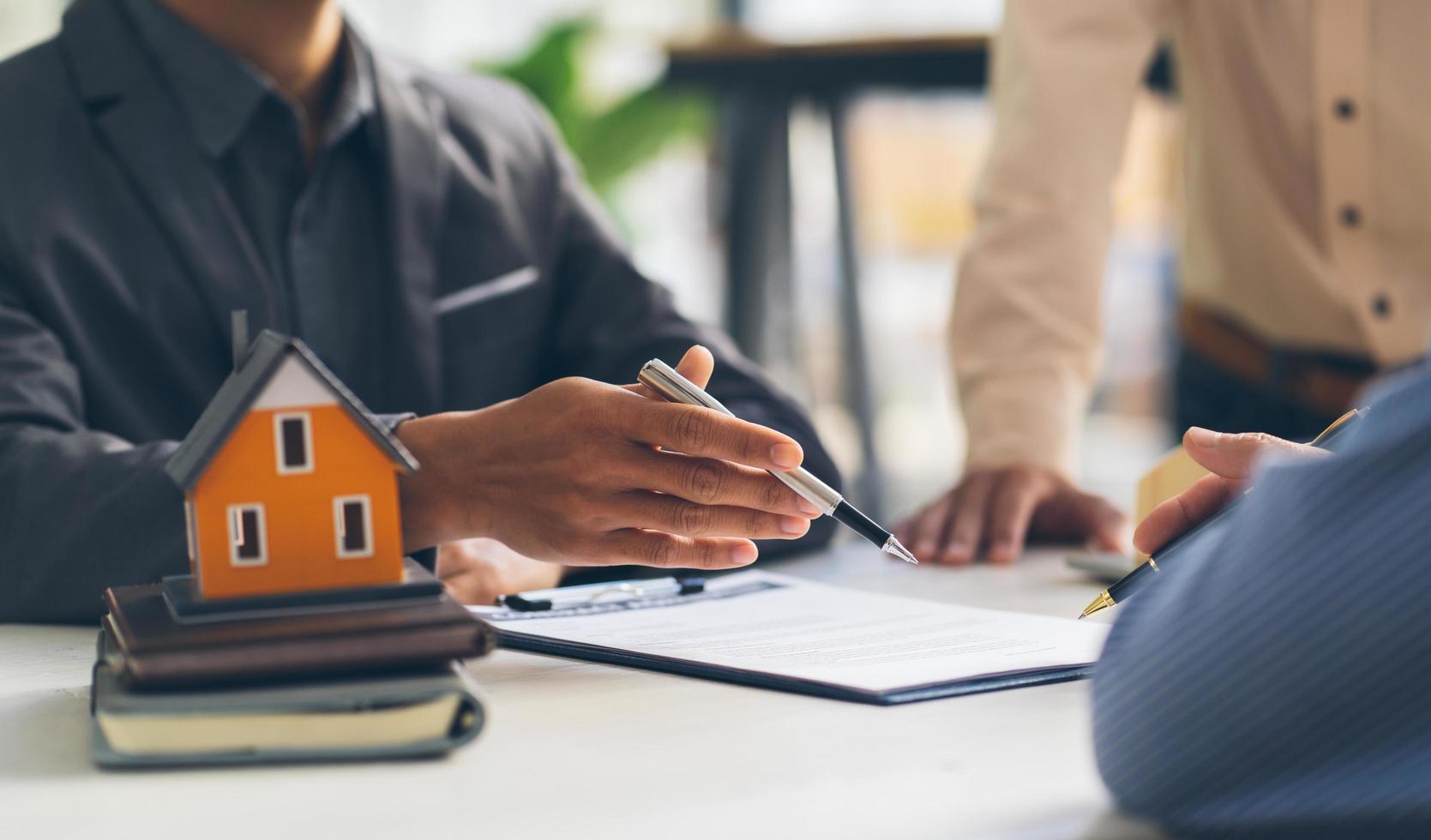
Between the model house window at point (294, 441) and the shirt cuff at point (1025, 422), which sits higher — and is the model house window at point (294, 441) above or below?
above

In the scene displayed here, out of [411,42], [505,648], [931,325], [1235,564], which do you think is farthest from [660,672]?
[931,325]

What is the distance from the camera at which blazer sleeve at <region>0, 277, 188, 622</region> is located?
2.91 feet

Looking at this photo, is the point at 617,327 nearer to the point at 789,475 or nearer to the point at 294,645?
the point at 789,475

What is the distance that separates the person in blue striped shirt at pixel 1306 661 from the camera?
467 mm

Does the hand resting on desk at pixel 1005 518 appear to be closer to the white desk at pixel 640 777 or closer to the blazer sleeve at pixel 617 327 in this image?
the blazer sleeve at pixel 617 327

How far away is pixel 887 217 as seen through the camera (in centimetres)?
475

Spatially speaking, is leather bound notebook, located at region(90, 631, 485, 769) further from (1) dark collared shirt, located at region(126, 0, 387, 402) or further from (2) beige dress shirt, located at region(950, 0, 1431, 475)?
(2) beige dress shirt, located at region(950, 0, 1431, 475)

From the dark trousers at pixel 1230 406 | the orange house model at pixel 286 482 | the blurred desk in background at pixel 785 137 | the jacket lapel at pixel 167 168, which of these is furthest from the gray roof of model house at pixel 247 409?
the blurred desk in background at pixel 785 137

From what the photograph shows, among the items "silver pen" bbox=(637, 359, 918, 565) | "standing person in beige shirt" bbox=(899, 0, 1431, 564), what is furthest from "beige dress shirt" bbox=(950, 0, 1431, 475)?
"silver pen" bbox=(637, 359, 918, 565)

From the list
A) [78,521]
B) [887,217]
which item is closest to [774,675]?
[78,521]

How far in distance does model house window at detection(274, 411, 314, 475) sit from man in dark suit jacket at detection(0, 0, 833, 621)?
0.53ft

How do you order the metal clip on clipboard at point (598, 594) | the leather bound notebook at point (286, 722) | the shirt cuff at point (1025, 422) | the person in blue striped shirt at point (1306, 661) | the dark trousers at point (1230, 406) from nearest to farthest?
the person in blue striped shirt at point (1306, 661) < the leather bound notebook at point (286, 722) < the metal clip on clipboard at point (598, 594) < the shirt cuff at point (1025, 422) < the dark trousers at point (1230, 406)

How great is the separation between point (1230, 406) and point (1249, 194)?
10.2 inches

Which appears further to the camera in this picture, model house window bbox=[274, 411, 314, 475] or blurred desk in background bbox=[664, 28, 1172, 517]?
blurred desk in background bbox=[664, 28, 1172, 517]
